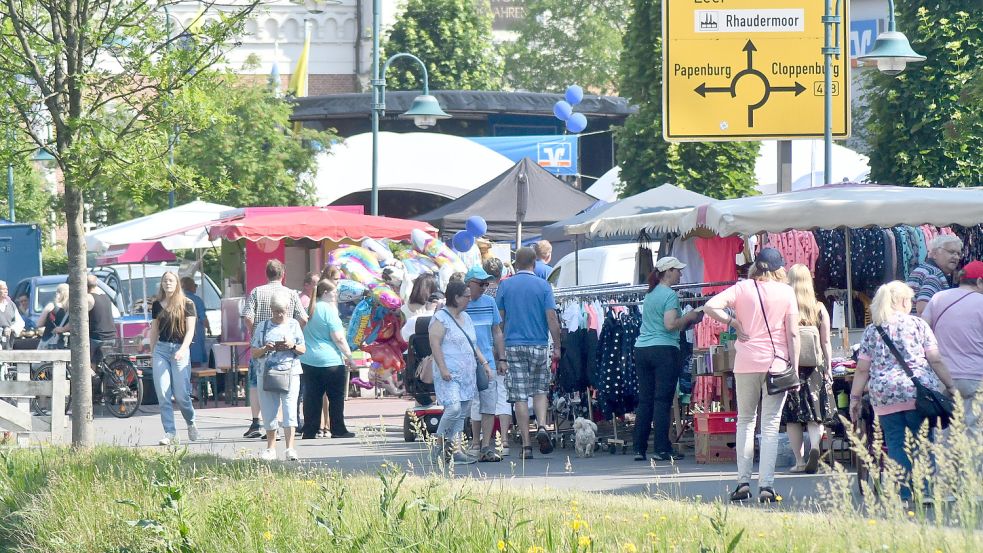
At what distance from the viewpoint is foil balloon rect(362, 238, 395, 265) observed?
21625 millimetres

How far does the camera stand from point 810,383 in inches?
475

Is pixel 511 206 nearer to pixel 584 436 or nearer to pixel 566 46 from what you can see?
pixel 584 436

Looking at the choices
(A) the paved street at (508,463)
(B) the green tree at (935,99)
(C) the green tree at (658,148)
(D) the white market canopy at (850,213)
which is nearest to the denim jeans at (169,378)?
(A) the paved street at (508,463)

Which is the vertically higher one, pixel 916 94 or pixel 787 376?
pixel 916 94

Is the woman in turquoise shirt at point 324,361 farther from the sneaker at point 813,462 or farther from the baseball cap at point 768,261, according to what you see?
the baseball cap at point 768,261

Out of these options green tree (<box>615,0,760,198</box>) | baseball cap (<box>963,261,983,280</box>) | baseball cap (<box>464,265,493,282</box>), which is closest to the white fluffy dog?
baseball cap (<box>464,265,493,282</box>)

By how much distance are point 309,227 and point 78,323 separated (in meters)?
9.02

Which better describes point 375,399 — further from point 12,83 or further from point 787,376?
point 787,376

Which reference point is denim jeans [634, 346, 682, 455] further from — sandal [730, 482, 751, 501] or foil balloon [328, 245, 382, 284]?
foil balloon [328, 245, 382, 284]

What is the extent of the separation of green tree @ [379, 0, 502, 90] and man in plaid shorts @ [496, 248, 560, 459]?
126 feet

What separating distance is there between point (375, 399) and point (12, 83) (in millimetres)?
10721

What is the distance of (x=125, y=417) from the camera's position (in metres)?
20.0

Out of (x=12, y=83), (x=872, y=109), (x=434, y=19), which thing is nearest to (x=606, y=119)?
(x=434, y=19)

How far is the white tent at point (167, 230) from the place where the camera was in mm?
24578
